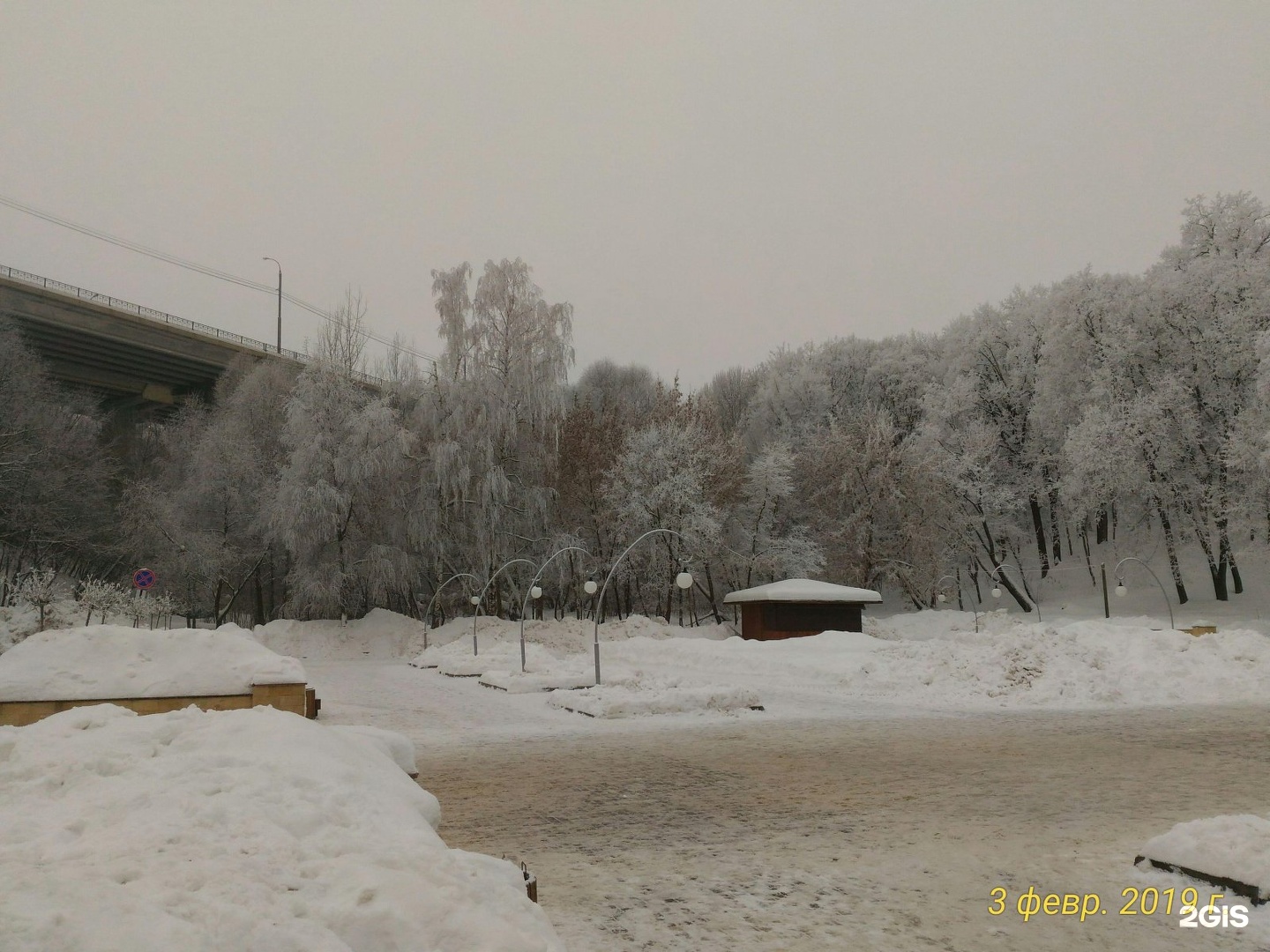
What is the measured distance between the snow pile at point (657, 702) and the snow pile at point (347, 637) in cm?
1947

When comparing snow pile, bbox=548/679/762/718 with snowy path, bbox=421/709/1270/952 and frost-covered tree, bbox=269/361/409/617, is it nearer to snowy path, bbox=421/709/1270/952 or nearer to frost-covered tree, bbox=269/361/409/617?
snowy path, bbox=421/709/1270/952

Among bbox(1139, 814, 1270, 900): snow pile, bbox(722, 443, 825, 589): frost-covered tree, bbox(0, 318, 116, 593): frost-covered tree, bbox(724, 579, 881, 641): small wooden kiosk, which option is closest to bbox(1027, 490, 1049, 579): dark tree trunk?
bbox(722, 443, 825, 589): frost-covered tree

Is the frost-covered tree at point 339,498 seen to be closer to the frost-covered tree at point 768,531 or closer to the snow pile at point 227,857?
the frost-covered tree at point 768,531

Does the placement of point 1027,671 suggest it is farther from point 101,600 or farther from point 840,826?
point 101,600

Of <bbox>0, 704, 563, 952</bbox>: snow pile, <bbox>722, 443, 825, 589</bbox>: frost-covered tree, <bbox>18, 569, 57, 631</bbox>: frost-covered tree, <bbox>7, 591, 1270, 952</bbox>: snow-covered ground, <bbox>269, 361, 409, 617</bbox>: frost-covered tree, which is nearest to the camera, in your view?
<bbox>0, 704, 563, 952</bbox>: snow pile

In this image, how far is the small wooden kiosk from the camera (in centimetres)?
3216

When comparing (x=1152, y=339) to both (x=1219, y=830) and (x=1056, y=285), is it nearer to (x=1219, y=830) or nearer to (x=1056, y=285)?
(x=1056, y=285)

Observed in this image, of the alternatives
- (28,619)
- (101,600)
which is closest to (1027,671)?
(101,600)

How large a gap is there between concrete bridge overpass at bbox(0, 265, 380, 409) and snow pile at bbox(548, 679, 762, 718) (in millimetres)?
28374

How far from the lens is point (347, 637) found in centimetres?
3662

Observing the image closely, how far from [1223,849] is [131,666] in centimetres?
1213

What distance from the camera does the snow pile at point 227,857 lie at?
3094 millimetres

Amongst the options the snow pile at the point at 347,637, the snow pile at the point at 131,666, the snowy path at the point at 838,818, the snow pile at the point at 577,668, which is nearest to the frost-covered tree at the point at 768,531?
the snow pile at the point at 577,668

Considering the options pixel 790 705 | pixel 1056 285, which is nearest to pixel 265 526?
pixel 790 705
